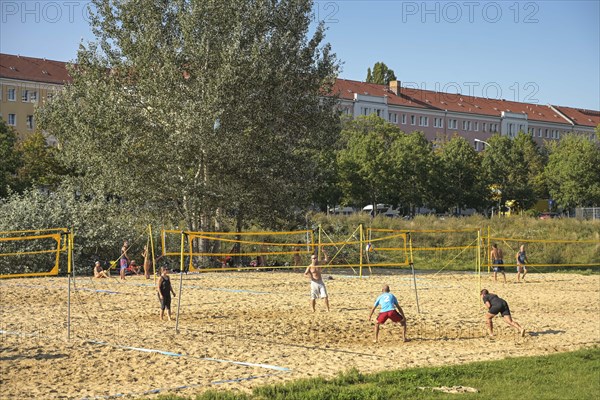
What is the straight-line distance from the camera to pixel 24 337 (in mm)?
15258

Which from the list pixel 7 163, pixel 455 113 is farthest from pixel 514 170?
pixel 7 163

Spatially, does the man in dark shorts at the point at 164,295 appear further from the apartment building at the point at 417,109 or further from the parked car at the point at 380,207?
the apartment building at the point at 417,109

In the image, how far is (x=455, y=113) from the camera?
358 ft

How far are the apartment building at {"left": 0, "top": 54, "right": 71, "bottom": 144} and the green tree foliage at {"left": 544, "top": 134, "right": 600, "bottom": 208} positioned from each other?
50114mm

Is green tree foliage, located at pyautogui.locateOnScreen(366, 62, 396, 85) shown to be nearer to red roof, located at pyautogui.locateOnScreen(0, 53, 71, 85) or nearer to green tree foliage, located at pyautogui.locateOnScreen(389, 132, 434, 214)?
green tree foliage, located at pyautogui.locateOnScreen(389, 132, 434, 214)

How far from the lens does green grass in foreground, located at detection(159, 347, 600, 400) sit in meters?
11.0

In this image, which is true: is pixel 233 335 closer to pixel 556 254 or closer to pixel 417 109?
pixel 556 254

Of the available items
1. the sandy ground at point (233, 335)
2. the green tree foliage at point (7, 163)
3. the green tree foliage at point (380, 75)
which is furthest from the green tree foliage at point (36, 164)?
the green tree foliage at point (380, 75)

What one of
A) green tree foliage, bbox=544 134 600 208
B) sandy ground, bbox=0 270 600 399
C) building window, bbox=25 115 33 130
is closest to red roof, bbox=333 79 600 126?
green tree foliage, bbox=544 134 600 208

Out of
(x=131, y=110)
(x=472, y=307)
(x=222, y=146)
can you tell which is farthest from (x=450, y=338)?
(x=131, y=110)

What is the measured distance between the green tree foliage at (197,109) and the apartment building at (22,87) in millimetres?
46444

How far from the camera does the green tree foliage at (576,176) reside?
263ft

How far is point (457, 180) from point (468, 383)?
6574 cm

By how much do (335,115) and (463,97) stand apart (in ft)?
271
